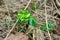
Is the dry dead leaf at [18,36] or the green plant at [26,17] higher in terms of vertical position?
the green plant at [26,17]

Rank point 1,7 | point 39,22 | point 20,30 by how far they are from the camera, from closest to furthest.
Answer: point 20,30 → point 39,22 → point 1,7

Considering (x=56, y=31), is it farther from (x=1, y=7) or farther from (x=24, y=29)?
(x=1, y=7)

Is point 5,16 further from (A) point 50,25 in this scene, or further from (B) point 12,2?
(A) point 50,25

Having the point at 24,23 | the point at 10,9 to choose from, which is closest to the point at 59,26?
the point at 24,23

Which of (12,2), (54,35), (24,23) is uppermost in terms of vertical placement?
(12,2)

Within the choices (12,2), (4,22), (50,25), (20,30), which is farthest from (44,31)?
(12,2)

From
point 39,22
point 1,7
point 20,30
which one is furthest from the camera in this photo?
point 1,7

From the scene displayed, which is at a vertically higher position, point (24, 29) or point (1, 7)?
point (1, 7)

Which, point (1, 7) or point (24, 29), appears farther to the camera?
point (1, 7)

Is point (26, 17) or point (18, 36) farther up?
point (26, 17)

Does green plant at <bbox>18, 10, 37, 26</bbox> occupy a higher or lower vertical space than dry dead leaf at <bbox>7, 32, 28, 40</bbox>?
higher
